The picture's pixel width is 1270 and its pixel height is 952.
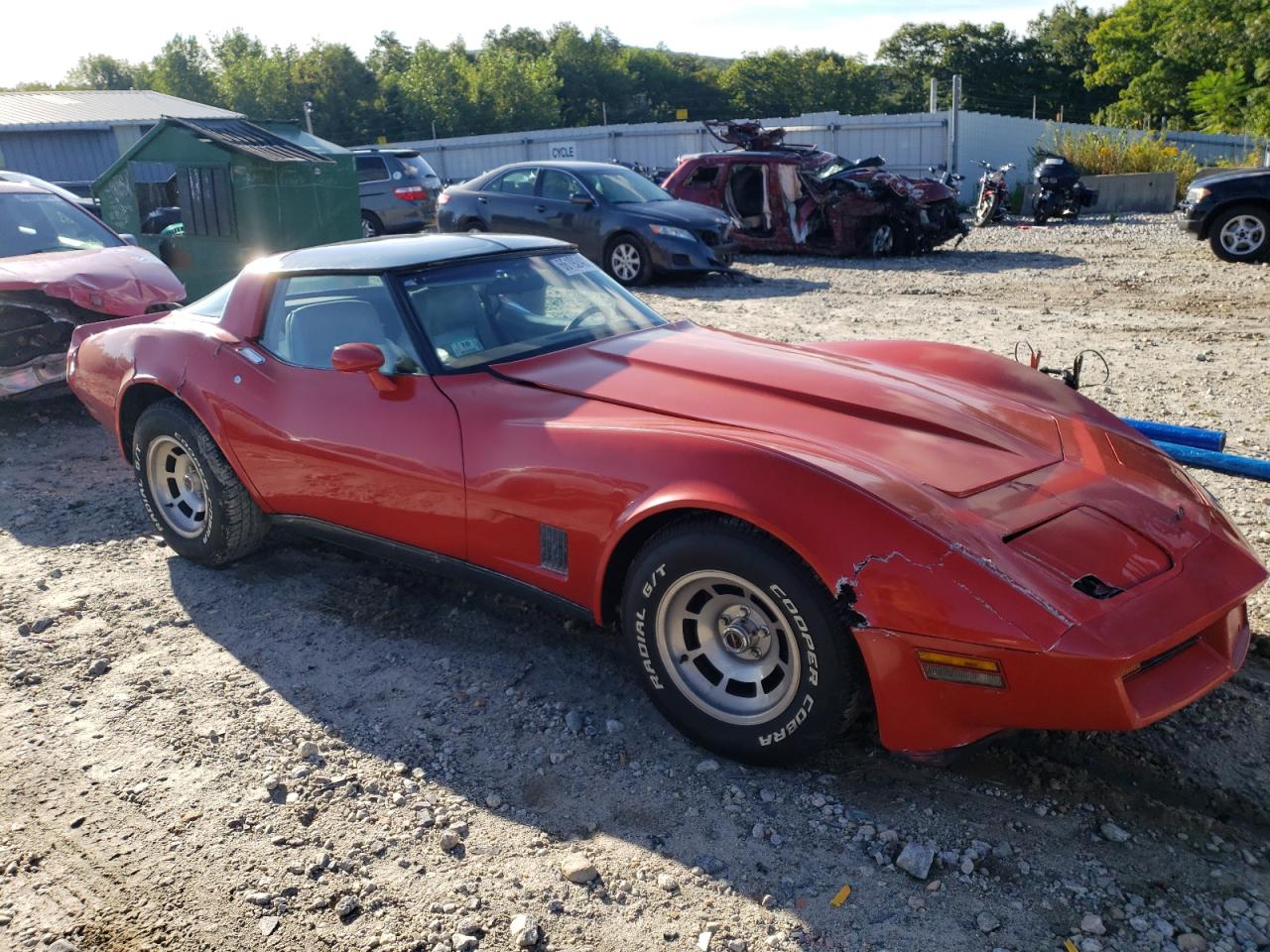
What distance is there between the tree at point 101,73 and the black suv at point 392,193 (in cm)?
9469

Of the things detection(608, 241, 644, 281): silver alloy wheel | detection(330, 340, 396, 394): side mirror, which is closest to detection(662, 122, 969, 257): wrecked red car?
detection(608, 241, 644, 281): silver alloy wheel

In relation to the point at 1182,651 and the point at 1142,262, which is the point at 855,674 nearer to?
the point at 1182,651

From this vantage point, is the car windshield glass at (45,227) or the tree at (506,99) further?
the tree at (506,99)

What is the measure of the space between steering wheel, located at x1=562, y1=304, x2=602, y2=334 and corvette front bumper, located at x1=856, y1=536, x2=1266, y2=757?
1.97m

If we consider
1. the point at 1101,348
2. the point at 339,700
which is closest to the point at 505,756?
the point at 339,700

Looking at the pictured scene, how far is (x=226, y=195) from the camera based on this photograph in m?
9.41

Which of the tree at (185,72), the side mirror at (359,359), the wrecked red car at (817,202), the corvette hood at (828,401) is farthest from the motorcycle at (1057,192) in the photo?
the tree at (185,72)

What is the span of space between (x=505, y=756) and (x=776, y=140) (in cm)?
1389

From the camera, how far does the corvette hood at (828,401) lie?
306cm

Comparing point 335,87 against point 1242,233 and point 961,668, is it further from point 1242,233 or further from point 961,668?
point 961,668

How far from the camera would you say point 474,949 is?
8.02 ft

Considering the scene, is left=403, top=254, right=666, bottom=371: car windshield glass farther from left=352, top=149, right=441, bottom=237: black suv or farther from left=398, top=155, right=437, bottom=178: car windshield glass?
left=398, top=155, right=437, bottom=178: car windshield glass

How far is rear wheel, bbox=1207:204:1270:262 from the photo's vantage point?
12.0m

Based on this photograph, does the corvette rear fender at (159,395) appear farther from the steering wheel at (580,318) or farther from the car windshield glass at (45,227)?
the car windshield glass at (45,227)
